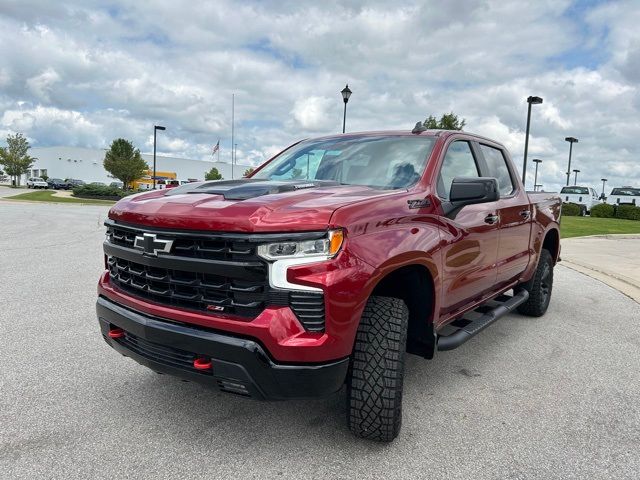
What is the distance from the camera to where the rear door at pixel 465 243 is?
10.5 ft

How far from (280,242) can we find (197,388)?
1608mm

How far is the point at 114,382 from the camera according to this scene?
3387 mm

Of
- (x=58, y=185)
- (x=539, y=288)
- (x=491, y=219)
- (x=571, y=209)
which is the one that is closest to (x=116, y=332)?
(x=491, y=219)

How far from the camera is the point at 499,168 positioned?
179 inches

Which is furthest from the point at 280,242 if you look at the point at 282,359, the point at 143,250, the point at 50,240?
the point at 50,240

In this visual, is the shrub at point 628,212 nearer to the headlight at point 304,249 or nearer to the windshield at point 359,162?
the windshield at point 359,162

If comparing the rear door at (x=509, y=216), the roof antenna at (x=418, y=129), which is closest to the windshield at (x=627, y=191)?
the rear door at (x=509, y=216)

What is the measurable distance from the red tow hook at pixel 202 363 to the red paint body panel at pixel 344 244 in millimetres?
178

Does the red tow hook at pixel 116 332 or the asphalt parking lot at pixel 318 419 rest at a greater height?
the red tow hook at pixel 116 332

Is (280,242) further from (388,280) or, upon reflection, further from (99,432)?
(99,432)

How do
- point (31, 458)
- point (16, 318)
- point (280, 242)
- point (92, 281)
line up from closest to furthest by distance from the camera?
point (280, 242) < point (31, 458) < point (16, 318) < point (92, 281)

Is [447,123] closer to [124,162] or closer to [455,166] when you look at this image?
[455,166]

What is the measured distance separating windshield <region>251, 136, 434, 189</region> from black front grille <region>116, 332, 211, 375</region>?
157cm

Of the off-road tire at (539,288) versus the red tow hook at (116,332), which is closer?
the red tow hook at (116,332)
